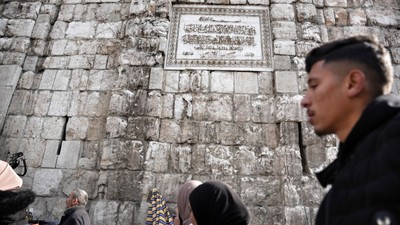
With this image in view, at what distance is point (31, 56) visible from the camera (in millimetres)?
6441

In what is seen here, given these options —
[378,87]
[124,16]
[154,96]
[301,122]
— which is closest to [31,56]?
[124,16]

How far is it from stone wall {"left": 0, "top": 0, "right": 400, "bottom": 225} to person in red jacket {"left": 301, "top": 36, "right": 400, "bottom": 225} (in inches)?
145

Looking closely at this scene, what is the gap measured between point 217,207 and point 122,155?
3.45 metres

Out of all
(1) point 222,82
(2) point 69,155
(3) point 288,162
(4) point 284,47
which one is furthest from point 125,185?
(4) point 284,47

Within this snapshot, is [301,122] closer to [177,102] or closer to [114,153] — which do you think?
[177,102]

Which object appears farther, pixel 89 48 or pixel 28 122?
pixel 89 48

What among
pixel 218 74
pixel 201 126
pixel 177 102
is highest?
Result: pixel 218 74

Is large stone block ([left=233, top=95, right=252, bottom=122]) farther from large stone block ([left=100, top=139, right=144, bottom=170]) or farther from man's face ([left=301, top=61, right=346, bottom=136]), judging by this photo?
man's face ([left=301, top=61, right=346, bottom=136])

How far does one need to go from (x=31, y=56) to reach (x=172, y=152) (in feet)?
12.4

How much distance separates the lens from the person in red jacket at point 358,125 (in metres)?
0.96

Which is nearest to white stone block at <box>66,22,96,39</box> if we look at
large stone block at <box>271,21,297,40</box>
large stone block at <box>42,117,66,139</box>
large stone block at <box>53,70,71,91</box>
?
large stone block at <box>53,70,71,91</box>

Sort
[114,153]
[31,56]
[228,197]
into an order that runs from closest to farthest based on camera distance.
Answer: [228,197] → [114,153] → [31,56]

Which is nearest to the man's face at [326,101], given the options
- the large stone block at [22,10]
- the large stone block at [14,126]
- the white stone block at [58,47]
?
the large stone block at [14,126]

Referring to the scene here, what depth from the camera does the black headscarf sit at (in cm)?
192
